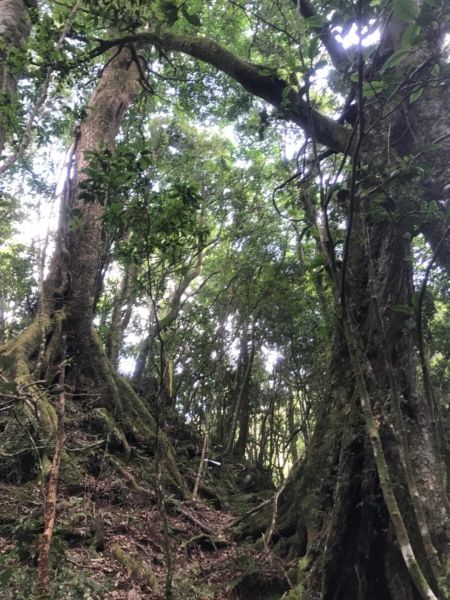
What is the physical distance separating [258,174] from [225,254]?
2450 millimetres

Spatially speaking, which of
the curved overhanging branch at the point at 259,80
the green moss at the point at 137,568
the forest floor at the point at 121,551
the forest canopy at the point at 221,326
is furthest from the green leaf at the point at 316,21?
the green moss at the point at 137,568

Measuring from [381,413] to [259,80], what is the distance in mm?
3946

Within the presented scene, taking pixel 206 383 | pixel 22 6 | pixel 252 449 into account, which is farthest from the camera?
pixel 252 449

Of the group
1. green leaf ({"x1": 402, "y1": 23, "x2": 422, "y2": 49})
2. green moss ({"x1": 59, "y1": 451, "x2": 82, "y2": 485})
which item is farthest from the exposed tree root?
green leaf ({"x1": 402, "y1": 23, "x2": 422, "y2": 49})

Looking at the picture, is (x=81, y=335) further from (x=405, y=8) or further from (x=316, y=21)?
(x=405, y=8)

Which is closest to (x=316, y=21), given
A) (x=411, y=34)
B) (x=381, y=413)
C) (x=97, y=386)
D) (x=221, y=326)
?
(x=411, y=34)

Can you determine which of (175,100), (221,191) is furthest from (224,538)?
(175,100)

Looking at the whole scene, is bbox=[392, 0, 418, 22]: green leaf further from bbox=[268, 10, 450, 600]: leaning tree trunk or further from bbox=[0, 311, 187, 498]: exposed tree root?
bbox=[0, 311, 187, 498]: exposed tree root

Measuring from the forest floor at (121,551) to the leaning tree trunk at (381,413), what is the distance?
0.60 m

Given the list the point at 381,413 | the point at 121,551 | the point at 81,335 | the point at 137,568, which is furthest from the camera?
the point at 81,335

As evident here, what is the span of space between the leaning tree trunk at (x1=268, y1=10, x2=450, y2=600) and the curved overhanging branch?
22.7 inches

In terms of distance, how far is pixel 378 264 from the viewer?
4281mm

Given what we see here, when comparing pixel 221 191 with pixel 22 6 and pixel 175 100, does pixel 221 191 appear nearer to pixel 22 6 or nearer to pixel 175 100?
pixel 175 100

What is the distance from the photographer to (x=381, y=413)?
11.9ft
